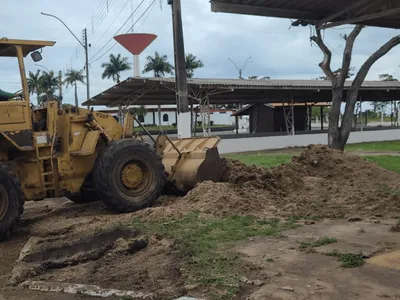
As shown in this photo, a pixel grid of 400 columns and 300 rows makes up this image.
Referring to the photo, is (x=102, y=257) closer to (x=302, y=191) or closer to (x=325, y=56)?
(x=302, y=191)

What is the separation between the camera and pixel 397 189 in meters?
10.1

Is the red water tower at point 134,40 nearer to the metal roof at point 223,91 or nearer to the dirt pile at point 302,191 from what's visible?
the metal roof at point 223,91

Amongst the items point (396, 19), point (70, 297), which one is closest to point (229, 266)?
point (70, 297)

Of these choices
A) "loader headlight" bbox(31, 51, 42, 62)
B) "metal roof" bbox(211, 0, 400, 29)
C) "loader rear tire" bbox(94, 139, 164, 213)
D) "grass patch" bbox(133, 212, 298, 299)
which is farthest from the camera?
"loader rear tire" bbox(94, 139, 164, 213)

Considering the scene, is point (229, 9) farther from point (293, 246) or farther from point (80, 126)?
point (80, 126)

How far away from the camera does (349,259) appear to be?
5.48 m

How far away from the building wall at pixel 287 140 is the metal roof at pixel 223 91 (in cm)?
267

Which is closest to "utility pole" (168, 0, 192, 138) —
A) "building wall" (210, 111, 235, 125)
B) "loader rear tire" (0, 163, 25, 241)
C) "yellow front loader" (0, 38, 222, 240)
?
"yellow front loader" (0, 38, 222, 240)

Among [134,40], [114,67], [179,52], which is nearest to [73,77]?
[114,67]

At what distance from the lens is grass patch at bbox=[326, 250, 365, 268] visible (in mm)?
5332

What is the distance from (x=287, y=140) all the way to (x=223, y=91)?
5.83 metres

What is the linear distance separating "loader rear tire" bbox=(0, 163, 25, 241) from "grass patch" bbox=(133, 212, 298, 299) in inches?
70.7

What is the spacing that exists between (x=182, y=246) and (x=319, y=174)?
220 inches

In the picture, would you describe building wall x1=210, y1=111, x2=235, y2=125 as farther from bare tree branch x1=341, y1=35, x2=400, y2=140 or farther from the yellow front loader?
the yellow front loader
